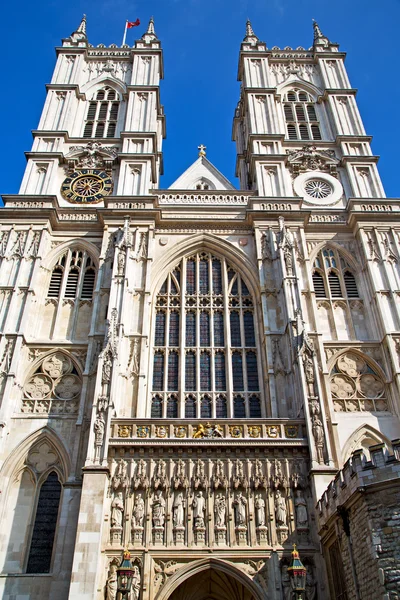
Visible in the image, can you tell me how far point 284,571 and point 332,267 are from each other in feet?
42.0

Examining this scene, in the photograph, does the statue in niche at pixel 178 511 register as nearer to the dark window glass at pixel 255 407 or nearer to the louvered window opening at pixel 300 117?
the dark window glass at pixel 255 407

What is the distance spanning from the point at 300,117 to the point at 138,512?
2285 cm

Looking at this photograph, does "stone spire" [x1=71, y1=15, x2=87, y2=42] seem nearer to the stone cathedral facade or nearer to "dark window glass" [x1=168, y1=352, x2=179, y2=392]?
the stone cathedral facade

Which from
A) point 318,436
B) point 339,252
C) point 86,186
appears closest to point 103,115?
point 86,186

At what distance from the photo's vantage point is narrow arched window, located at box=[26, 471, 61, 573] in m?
16.9

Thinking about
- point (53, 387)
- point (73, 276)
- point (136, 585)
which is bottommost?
point (136, 585)

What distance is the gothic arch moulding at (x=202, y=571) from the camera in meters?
15.0

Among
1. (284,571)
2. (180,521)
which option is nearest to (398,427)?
(284,571)

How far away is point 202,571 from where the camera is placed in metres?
15.4

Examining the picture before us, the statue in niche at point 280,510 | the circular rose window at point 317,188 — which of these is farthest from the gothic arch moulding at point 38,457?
the circular rose window at point 317,188

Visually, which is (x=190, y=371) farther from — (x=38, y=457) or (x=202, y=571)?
(x=202, y=571)

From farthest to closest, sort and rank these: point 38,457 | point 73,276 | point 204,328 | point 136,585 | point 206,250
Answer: point 206,250 < point 73,276 < point 204,328 < point 38,457 < point 136,585

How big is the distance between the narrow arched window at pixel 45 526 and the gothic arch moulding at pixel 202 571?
404 cm

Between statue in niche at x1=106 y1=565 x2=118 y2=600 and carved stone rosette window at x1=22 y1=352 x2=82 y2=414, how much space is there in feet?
19.6
